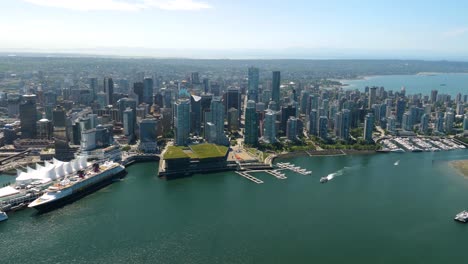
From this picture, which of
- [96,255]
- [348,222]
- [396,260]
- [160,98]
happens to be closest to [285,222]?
[348,222]

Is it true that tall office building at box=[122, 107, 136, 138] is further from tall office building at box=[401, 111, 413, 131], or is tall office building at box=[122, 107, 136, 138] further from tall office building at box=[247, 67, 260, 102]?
tall office building at box=[401, 111, 413, 131]

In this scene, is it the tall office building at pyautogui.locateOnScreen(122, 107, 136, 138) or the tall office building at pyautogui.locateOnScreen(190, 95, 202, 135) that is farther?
the tall office building at pyautogui.locateOnScreen(190, 95, 202, 135)

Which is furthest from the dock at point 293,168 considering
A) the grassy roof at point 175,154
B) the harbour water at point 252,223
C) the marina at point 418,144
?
the marina at point 418,144

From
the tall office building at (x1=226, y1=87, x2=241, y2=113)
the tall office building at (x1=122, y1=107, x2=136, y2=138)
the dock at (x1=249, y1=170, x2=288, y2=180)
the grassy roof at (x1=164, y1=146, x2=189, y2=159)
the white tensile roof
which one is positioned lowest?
the dock at (x1=249, y1=170, x2=288, y2=180)

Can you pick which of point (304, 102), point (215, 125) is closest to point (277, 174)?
point (215, 125)

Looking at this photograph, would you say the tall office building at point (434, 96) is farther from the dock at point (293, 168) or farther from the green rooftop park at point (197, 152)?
the green rooftop park at point (197, 152)

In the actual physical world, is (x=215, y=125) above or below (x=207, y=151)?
above

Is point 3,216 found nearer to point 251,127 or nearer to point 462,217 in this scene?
point 251,127

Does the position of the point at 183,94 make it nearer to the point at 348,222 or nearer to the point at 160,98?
the point at 160,98

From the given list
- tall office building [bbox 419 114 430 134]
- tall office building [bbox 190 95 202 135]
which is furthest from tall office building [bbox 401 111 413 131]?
tall office building [bbox 190 95 202 135]
